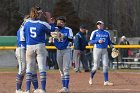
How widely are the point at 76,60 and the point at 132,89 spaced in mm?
8240

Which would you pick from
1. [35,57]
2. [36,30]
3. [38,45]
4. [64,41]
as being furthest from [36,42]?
[64,41]

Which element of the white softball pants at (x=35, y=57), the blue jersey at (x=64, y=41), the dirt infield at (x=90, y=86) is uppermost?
the blue jersey at (x=64, y=41)

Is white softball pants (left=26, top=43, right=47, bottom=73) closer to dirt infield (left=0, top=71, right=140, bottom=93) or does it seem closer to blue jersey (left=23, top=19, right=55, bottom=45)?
blue jersey (left=23, top=19, right=55, bottom=45)

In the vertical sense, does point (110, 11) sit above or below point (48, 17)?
above

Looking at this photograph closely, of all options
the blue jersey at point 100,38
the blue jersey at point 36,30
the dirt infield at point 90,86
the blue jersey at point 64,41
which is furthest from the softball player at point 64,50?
the blue jersey at point 100,38

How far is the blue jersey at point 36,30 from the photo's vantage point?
12266mm

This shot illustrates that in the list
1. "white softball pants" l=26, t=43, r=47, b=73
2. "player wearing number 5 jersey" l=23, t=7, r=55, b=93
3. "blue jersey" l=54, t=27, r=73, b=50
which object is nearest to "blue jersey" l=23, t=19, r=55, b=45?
"player wearing number 5 jersey" l=23, t=7, r=55, b=93

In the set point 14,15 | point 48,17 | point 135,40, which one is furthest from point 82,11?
point 48,17

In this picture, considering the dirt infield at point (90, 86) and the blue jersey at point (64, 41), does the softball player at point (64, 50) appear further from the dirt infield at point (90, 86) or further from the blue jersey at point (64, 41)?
the dirt infield at point (90, 86)

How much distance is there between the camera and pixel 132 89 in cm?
1435

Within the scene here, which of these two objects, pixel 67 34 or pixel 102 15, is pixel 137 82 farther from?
pixel 102 15

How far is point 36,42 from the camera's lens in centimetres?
1228

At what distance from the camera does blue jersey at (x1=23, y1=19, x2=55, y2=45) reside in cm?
1227

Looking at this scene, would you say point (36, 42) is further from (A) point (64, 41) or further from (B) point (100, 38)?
(B) point (100, 38)
